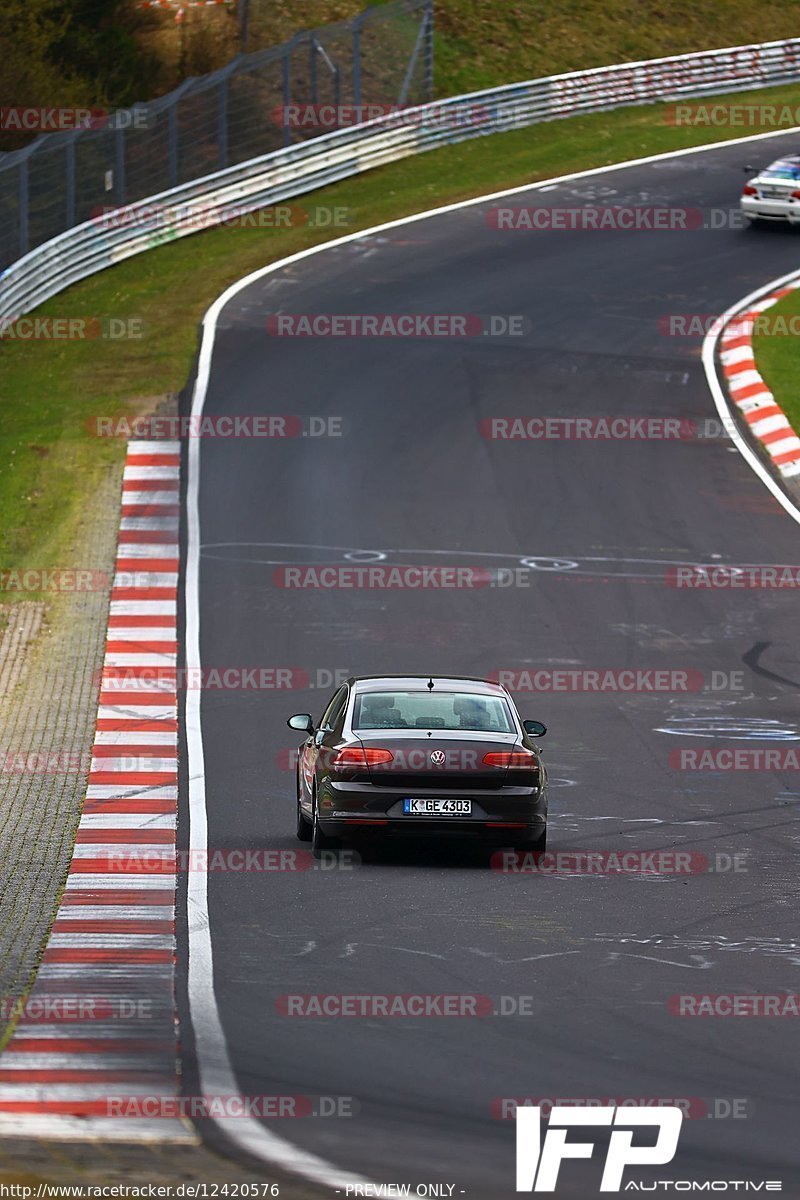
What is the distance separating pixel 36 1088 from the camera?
8406 mm

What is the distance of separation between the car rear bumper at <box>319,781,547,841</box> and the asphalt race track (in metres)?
0.34

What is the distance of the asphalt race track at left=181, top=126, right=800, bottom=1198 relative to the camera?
8672 mm

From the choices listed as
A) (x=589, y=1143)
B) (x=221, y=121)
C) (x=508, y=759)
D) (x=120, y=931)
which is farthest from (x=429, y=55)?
(x=589, y=1143)

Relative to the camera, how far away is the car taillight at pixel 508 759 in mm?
13008

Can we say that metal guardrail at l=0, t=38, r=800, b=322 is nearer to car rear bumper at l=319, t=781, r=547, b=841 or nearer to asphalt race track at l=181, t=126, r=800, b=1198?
asphalt race track at l=181, t=126, r=800, b=1198

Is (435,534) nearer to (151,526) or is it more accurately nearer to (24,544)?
(151,526)

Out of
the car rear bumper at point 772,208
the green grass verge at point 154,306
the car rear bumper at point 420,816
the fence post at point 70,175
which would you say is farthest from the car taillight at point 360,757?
the car rear bumper at point 772,208

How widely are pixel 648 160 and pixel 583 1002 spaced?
1368 inches

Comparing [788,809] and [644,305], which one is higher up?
[644,305]

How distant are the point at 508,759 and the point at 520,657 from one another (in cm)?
637

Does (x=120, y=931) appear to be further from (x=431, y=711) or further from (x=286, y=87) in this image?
(x=286, y=87)

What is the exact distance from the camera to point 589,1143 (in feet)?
25.1

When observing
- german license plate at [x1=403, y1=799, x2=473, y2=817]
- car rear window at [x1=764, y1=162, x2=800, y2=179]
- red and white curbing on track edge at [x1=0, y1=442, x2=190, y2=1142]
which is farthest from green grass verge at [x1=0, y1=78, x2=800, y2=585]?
german license plate at [x1=403, y1=799, x2=473, y2=817]

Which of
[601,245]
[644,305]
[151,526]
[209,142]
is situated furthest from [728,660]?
[209,142]
